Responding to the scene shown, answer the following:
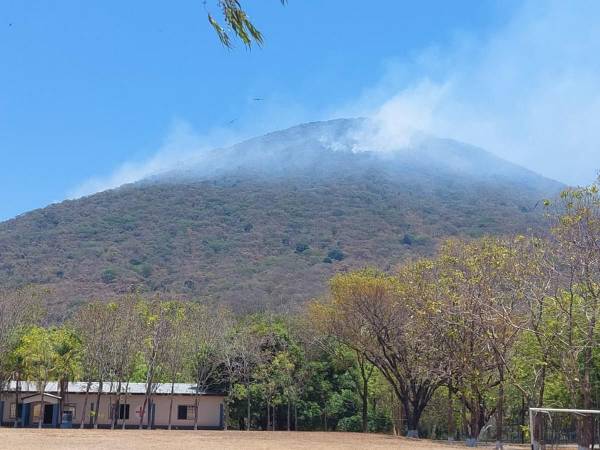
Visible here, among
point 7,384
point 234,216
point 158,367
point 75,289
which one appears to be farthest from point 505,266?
point 234,216

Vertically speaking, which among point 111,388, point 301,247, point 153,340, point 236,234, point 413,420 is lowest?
point 413,420

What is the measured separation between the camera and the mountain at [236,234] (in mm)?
128000

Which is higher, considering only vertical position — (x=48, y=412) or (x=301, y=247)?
(x=301, y=247)

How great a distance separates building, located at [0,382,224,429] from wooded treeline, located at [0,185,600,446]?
3.59 feet

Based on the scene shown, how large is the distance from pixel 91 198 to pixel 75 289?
6474 cm

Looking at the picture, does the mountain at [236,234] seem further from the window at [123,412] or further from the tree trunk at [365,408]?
the tree trunk at [365,408]

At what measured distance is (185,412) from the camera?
193ft

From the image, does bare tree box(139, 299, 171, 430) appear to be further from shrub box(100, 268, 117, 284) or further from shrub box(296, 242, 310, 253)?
shrub box(296, 242, 310, 253)

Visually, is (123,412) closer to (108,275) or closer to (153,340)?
(153,340)

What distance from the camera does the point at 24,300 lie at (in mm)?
55812

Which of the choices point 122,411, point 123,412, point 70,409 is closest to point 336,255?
point 122,411

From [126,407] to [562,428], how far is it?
32940mm

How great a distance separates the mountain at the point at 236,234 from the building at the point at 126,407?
40901mm

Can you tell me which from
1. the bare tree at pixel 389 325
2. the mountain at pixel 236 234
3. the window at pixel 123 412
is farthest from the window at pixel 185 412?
the mountain at pixel 236 234
